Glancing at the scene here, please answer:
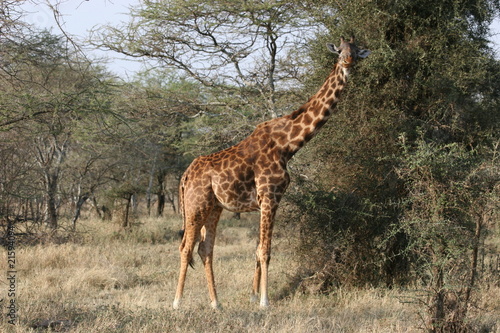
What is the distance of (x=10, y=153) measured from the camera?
10.2 metres

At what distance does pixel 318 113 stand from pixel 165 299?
344 cm

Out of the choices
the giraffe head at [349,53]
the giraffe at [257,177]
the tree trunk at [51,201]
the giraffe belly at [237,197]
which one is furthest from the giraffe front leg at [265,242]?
the tree trunk at [51,201]

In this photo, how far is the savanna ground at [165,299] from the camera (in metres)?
5.41

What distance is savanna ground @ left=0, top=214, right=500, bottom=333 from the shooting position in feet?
17.7

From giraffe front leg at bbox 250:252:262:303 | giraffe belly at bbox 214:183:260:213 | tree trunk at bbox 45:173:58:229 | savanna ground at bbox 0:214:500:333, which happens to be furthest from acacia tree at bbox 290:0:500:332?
tree trunk at bbox 45:173:58:229

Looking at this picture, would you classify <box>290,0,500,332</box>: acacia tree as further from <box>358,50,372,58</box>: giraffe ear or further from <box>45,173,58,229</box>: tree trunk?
<box>45,173,58,229</box>: tree trunk

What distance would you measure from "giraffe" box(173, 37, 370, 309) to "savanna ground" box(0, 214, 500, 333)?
72 cm

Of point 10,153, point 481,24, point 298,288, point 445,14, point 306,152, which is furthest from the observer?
point 10,153

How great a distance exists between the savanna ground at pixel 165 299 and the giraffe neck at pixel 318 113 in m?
1.74

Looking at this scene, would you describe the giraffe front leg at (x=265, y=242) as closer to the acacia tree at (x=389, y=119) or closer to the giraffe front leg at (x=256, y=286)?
the giraffe front leg at (x=256, y=286)

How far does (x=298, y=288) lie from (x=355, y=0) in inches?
180

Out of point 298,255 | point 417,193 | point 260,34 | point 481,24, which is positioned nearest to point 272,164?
point 298,255

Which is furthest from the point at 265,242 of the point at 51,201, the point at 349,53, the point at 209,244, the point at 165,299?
the point at 51,201

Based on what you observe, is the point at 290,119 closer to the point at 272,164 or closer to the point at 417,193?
the point at 272,164
